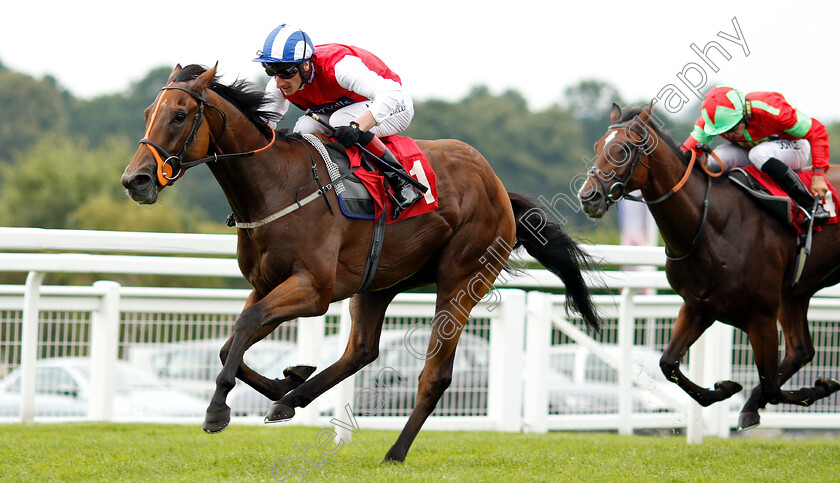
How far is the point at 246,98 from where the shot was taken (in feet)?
15.4

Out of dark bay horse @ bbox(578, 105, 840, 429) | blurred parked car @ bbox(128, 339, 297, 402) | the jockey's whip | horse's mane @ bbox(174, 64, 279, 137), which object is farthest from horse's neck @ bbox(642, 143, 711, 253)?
blurred parked car @ bbox(128, 339, 297, 402)

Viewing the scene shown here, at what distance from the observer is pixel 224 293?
6629mm

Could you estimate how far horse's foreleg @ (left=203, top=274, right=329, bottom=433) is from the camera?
165 inches

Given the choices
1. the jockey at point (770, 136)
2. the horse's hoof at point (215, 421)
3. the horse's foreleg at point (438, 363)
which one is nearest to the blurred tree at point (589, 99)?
the jockey at point (770, 136)

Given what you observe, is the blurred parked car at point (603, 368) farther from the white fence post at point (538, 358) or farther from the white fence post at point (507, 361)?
the white fence post at point (507, 361)

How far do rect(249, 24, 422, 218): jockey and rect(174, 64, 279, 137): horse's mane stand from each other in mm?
140

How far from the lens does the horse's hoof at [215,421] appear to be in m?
4.16

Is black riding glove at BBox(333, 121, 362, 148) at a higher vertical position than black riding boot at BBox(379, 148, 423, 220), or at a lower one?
higher

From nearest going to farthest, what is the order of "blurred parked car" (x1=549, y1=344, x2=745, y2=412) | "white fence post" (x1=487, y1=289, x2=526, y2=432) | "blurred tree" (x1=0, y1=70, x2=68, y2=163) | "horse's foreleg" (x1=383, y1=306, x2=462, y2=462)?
"horse's foreleg" (x1=383, y1=306, x2=462, y2=462) → "white fence post" (x1=487, y1=289, x2=526, y2=432) → "blurred parked car" (x1=549, y1=344, x2=745, y2=412) → "blurred tree" (x1=0, y1=70, x2=68, y2=163)

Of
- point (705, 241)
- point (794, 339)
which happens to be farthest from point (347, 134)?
point (794, 339)

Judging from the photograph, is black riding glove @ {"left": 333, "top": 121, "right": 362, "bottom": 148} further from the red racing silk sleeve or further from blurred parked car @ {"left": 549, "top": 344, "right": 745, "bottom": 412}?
blurred parked car @ {"left": 549, "top": 344, "right": 745, "bottom": 412}

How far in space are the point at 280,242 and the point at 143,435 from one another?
90.3 inches

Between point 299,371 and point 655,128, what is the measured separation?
8.39ft

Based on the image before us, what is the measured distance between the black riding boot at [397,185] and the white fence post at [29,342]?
264cm
